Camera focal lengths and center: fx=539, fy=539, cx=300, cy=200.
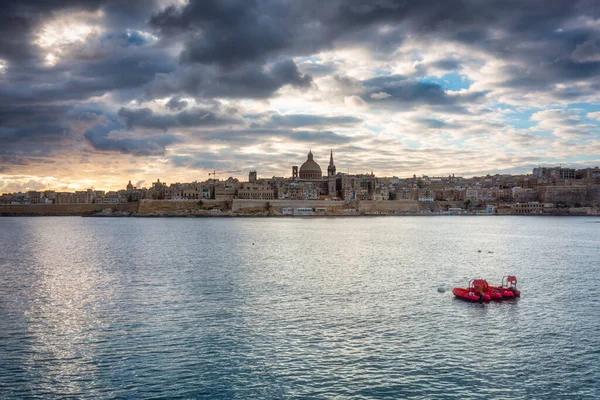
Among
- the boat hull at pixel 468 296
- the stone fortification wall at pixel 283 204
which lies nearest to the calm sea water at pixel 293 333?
the boat hull at pixel 468 296

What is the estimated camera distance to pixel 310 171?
143625 millimetres

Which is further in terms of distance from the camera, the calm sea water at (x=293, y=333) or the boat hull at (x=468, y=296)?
the boat hull at (x=468, y=296)

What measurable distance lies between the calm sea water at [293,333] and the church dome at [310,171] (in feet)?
373

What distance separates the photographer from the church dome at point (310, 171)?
470ft

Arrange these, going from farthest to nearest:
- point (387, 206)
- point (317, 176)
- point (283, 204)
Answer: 1. point (317, 176)
2. point (387, 206)
3. point (283, 204)

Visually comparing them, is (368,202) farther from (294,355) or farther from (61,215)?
(294,355)

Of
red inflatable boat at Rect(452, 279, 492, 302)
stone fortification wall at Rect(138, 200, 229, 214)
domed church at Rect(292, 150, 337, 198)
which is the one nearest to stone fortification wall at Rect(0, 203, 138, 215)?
stone fortification wall at Rect(138, 200, 229, 214)

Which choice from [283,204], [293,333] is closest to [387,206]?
[283,204]

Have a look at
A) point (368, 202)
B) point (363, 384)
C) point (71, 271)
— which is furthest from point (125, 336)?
point (368, 202)

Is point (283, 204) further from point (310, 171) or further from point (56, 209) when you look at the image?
point (56, 209)

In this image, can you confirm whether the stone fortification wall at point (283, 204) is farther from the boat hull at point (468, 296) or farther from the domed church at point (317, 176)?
the boat hull at point (468, 296)

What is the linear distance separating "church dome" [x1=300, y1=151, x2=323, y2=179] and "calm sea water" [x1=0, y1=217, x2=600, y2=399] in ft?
373

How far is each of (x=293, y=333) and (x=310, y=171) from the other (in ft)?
423

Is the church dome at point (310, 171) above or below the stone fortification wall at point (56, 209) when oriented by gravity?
above
